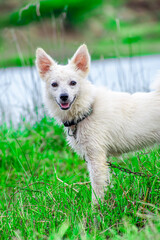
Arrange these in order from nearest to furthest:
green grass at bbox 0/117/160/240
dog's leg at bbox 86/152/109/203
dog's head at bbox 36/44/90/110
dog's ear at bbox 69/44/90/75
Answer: green grass at bbox 0/117/160/240
dog's leg at bbox 86/152/109/203
dog's head at bbox 36/44/90/110
dog's ear at bbox 69/44/90/75

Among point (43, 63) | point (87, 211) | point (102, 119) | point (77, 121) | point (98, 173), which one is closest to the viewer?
A: point (87, 211)

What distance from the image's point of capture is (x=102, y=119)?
3410mm

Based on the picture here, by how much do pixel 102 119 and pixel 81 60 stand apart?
64 centimetres

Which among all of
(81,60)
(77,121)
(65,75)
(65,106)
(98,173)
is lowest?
(98,173)

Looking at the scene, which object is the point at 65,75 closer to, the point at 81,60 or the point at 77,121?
the point at 81,60

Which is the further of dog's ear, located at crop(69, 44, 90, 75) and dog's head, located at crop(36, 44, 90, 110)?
dog's ear, located at crop(69, 44, 90, 75)

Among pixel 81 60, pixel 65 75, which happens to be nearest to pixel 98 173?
pixel 65 75

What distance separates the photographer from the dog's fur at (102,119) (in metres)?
3.35

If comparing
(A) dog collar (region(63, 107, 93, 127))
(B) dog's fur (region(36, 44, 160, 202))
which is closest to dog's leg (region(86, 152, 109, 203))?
(B) dog's fur (region(36, 44, 160, 202))

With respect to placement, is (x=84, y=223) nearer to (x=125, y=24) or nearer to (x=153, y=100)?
(x=153, y=100)

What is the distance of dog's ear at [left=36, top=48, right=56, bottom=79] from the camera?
366cm

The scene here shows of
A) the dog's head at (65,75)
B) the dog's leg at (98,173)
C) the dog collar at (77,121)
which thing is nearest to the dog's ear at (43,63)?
the dog's head at (65,75)

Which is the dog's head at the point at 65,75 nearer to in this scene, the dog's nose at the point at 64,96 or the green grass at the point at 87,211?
the dog's nose at the point at 64,96

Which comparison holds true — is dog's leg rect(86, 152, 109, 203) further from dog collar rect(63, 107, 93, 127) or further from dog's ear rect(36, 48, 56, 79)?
dog's ear rect(36, 48, 56, 79)
